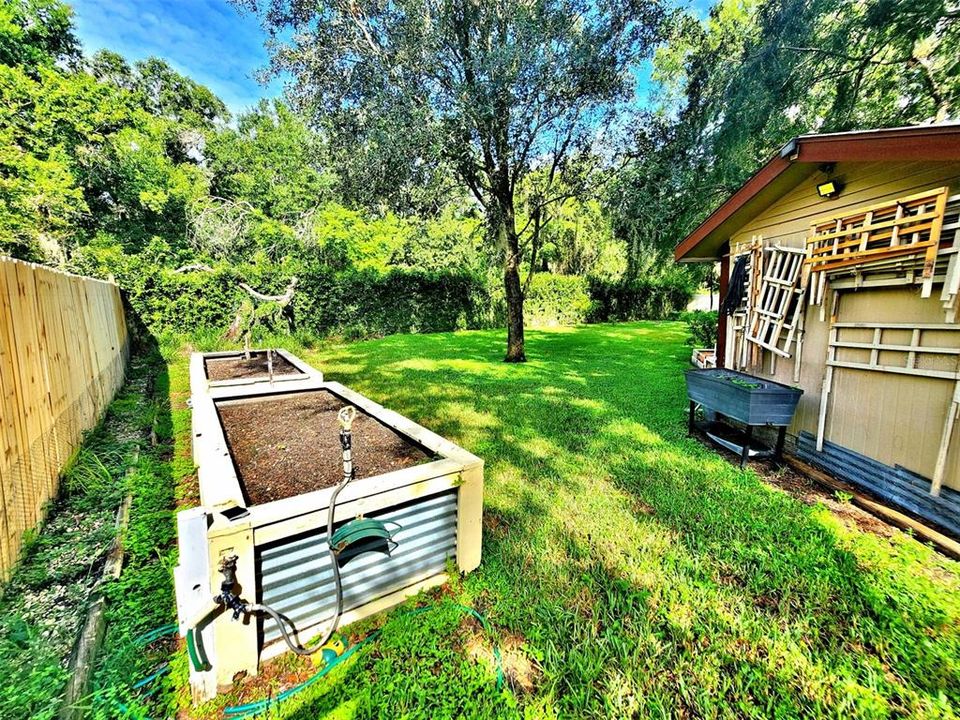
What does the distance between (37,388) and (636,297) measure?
2197cm

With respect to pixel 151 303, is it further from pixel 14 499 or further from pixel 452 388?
pixel 14 499

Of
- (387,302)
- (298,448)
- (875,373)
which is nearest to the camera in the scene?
(298,448)

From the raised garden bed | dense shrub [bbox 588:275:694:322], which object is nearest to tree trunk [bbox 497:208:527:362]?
the raised garden bed

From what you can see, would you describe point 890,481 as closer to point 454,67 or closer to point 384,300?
point 454,67

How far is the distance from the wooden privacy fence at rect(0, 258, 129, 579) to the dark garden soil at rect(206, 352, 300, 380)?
1.39 m

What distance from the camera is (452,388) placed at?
7.46 metres

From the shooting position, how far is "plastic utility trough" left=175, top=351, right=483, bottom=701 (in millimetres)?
1758

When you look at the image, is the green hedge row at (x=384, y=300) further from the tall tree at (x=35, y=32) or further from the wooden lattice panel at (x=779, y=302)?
the tall tree at (x=35, y=32)

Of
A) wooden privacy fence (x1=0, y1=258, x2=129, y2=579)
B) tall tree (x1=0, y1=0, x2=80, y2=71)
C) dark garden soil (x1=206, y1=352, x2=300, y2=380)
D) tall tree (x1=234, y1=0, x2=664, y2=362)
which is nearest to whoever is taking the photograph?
wooden privacy fence (x1=0, y1=258, x2=129, y2=579)

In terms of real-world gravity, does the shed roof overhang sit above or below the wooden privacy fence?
above

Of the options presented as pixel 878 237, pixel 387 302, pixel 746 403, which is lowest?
pixel 746 403

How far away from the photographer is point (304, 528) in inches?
77.3

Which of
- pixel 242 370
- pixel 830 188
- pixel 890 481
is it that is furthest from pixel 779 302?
pixel 242 370

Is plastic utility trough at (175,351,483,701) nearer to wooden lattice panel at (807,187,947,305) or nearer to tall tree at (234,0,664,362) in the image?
wooden lattice panel at (807,187,947,305)
